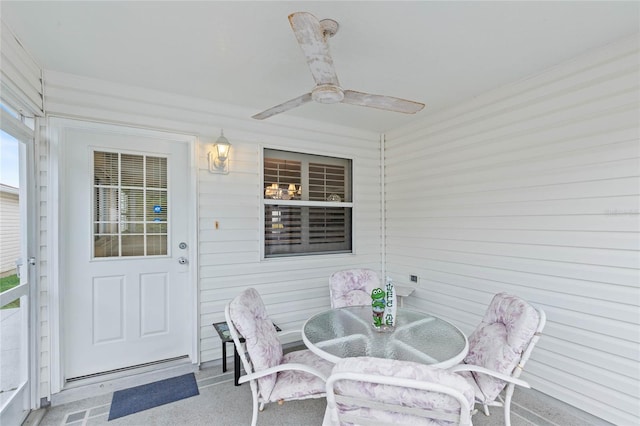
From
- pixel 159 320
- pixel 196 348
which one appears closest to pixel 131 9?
pixel 159 320

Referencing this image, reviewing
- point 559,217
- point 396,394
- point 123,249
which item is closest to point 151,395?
point 123,249

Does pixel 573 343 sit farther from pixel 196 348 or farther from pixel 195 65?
pixel 195 65

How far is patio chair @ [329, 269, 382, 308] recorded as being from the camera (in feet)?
10.8

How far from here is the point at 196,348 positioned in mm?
3189

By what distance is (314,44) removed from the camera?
1.67 metres

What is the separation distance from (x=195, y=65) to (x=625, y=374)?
4.02m

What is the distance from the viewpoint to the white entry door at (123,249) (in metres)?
2.80

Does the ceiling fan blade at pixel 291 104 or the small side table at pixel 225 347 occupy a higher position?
the ceiling fan blade at pixel 291 104

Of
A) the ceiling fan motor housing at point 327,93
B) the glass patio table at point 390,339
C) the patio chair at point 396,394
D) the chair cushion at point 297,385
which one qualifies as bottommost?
the chair cushion at point 297,385

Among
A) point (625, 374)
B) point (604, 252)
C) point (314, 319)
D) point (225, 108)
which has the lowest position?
point (625, 374)

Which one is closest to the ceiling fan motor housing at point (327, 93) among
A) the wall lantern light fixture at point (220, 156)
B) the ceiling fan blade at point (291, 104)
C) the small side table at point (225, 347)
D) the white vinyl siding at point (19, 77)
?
the ceiling fan blade at point (291, 104)

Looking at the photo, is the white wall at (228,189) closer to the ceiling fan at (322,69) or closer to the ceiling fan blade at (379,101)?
the ceiling fan at (322,69)

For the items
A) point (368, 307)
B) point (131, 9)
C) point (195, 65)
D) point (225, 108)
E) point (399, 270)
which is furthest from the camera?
point (399, 270)

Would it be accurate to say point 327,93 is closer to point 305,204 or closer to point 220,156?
point 220,156
